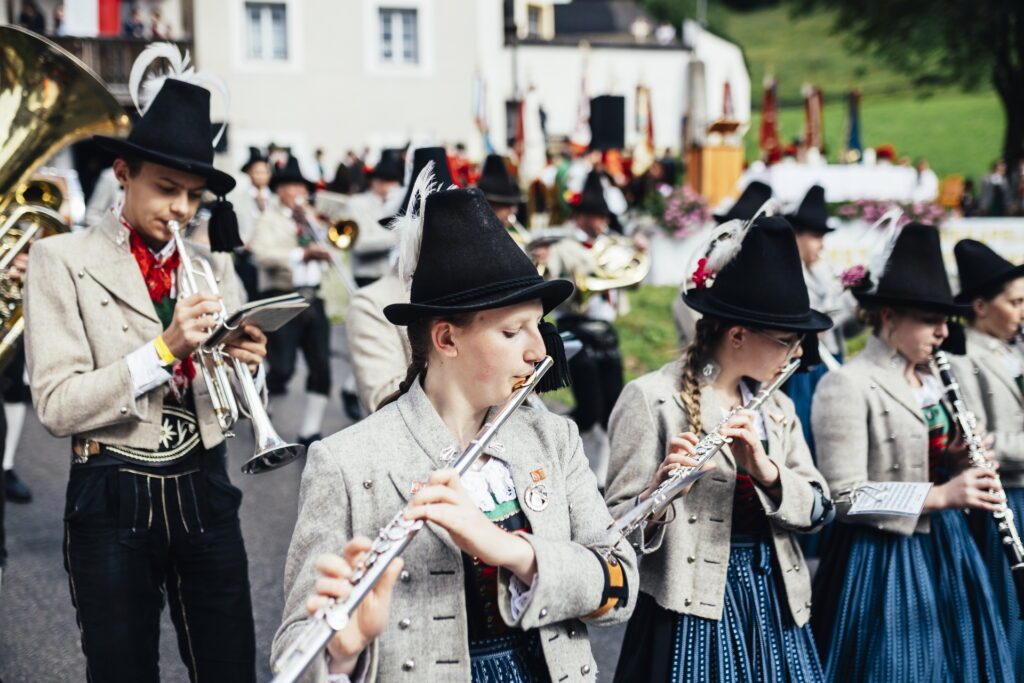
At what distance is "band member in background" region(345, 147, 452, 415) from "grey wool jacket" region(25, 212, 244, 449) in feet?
3.26

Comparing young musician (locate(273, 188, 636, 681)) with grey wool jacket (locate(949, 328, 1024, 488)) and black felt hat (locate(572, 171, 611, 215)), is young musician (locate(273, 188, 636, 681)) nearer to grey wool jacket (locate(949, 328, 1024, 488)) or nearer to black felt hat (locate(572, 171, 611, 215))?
grey wool jacket (locate(949, 328, 1024, 488))

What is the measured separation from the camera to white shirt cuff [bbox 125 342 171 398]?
3.05 m

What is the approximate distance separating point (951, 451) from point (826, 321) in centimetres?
106

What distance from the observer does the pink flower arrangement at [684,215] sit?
14.5m

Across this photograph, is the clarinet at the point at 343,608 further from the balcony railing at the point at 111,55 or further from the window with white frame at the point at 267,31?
the window with white frame at the point at 267,31

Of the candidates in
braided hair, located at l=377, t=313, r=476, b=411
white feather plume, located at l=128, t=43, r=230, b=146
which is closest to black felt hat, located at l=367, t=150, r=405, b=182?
white feather plume, located at l=128, t=43, r=230, b=146

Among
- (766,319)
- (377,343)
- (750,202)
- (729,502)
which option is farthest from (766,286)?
(750,202)

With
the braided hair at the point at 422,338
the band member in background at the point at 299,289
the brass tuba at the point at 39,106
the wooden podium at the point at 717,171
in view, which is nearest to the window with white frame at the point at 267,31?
the wooden podium at the point at 717,171

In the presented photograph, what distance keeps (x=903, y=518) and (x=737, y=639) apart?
883 millimetres

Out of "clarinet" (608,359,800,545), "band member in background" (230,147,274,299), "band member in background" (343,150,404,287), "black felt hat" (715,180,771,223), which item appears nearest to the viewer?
"clarinet" (608,359,800,545)

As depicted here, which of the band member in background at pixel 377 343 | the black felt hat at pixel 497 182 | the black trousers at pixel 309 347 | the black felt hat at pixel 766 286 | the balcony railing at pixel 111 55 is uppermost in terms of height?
the balcony railing at pixel 111 55

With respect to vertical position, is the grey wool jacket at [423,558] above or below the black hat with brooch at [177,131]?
below

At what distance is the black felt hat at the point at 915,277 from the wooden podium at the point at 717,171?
56.2 feet

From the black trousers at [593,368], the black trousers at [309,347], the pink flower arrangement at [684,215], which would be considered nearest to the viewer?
the black trousers at [593,368]
